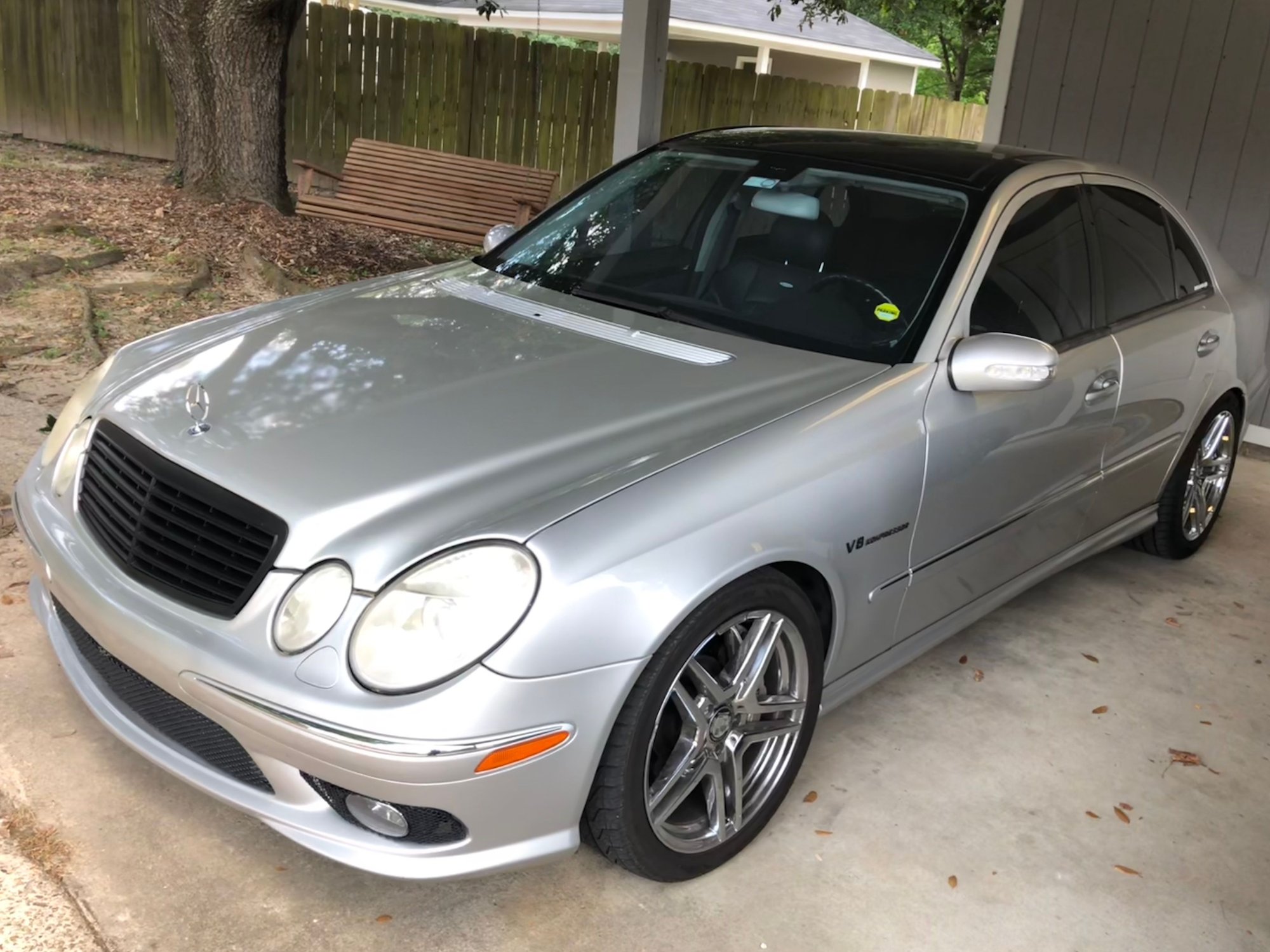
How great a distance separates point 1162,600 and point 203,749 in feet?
12.4

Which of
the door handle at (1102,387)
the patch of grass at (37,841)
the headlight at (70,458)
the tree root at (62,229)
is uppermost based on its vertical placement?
the door handle at (1102,387)

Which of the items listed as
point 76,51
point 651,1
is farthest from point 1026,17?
point 76,51

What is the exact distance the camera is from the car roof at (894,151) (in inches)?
144

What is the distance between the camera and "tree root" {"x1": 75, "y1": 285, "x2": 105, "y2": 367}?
19.9 feet

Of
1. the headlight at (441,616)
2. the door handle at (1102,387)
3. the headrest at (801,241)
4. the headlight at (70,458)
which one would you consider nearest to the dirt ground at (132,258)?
the headlight at (70,458)

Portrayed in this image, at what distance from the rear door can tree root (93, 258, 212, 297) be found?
5523 mm

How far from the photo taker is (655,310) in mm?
3508

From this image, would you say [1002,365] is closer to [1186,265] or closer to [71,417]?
[1186,265]

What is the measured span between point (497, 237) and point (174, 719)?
2.27 metres

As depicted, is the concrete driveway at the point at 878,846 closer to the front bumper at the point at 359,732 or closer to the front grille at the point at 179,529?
the front bumper at the point at 359,732

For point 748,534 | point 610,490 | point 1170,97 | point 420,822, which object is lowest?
point 420,822

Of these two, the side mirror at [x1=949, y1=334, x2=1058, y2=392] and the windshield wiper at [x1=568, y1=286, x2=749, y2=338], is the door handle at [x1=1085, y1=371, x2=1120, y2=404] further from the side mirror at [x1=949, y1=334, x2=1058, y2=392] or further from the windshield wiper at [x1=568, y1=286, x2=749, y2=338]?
the windshield wiper at [x1=568, y1=286, x2=749, y2=338]

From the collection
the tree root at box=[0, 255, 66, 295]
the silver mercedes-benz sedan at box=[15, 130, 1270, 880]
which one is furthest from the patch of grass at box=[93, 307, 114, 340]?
the silver mercedes-benz sedan at box=[15, 130, 1270, 880]

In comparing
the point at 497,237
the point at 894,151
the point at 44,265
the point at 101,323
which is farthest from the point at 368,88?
the point at 894,151
